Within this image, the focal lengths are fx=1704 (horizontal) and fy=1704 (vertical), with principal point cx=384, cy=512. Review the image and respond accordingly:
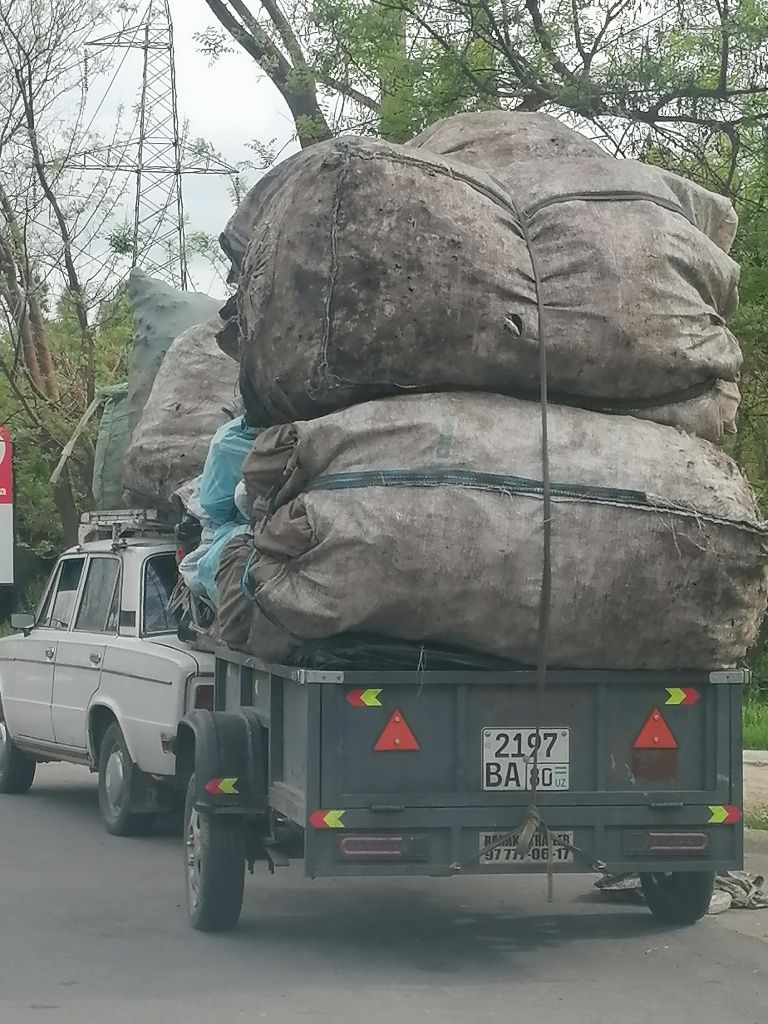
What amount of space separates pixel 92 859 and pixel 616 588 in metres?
4.27

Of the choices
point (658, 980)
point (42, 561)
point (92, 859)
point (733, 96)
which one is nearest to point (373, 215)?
point (658, 980)

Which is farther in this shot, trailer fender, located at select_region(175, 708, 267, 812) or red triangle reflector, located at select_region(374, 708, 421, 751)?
trailer fender, located at select_region(175, 708, 267, 812)

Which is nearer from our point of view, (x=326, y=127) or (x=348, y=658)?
(x=348, y=658)

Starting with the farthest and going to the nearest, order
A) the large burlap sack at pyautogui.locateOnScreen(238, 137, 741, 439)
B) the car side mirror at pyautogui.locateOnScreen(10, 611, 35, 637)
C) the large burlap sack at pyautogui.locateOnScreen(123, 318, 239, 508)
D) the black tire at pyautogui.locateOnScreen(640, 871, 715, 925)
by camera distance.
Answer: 1. the car side mirror at pyautogui.locateOnScreen(10, 611, 35, 637)
2. the large burlap sack at pyautogui.locateOnScreen(123, 318, 239, 508)
3. the black tire at pyautogui.locateOnScreen(640, 871, 715, 925)
4. the large burlap sack at pyautogui.locateOnScreen(238, 137, 741, 439)

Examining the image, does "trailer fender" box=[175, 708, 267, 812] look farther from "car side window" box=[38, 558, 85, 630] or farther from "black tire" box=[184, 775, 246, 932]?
"car side window" box=[38, 558, 85, 630]

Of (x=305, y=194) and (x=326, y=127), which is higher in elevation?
(x=326, y=127)

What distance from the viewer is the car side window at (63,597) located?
1069 cm

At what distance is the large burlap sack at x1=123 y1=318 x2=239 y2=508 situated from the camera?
9.90 metres

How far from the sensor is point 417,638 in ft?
20.2

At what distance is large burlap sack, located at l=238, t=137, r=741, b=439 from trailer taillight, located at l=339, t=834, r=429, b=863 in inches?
63.2

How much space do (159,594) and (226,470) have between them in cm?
232

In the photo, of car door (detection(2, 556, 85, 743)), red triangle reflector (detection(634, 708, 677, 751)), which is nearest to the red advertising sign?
car door (detection(2, 556, 85, 743))

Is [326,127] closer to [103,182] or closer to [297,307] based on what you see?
[297,307]

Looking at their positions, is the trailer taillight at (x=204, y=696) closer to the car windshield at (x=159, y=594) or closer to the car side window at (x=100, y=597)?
the car windshield at (x=159, y=594)
